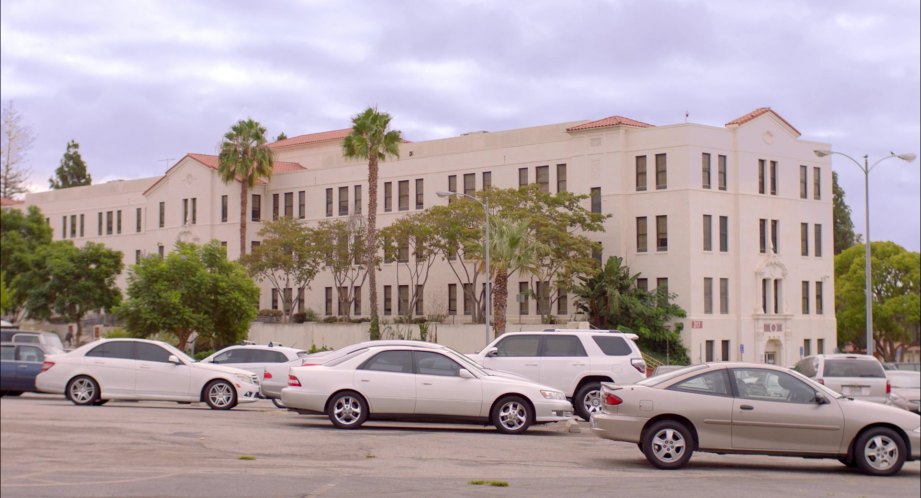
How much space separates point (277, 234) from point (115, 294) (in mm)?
10079

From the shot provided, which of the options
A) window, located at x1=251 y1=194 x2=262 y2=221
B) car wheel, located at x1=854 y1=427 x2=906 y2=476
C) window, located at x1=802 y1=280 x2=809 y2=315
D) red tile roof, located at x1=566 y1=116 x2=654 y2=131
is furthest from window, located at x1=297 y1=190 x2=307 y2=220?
car wheel, located at x1=854 y1=427 x2=906 y2=476

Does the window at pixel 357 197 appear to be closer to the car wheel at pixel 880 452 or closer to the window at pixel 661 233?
the window at pixel 661 233

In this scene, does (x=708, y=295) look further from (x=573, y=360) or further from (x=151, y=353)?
(x=151, y=353)

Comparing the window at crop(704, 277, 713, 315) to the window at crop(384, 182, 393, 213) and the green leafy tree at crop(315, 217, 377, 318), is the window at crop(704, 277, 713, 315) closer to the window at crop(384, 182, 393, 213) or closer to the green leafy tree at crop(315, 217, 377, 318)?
the green leafy tree at crop(315, 217, 377, 318)

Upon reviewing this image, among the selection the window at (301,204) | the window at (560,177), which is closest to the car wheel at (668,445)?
the window at (560,177)

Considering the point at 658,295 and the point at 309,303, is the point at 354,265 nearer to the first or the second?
the point at 309,303

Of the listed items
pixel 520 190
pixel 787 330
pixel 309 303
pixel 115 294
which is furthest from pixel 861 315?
pixel 115 294

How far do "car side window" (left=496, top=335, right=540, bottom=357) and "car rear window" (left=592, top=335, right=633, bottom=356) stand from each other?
3.91 feet

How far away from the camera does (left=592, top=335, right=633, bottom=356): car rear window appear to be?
69.9 feet

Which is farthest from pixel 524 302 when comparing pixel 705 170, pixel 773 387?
pixel 773 387

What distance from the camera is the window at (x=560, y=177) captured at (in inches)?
2283

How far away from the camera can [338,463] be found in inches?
529

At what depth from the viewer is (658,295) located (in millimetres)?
53375

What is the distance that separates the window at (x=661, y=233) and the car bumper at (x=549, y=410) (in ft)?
124
